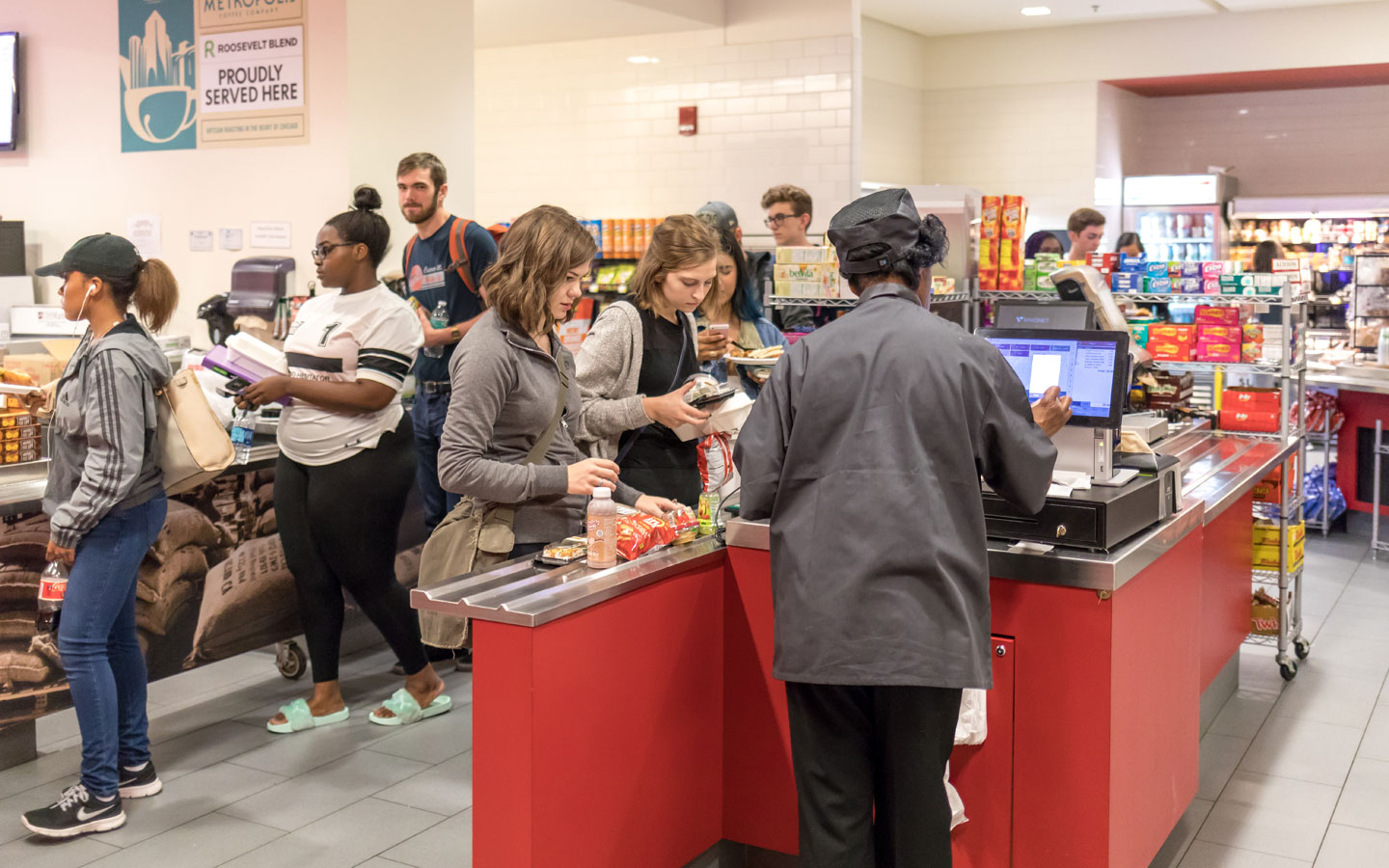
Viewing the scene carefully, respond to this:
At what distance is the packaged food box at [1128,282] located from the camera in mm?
5645

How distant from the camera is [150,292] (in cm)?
372

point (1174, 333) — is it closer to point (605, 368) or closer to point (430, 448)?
point (605, 368)

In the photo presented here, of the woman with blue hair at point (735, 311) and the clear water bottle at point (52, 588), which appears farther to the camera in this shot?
the woman with blue hair at point (735, 311)

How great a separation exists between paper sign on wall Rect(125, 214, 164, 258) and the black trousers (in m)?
5.39

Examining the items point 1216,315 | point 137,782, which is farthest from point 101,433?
point 1216,315

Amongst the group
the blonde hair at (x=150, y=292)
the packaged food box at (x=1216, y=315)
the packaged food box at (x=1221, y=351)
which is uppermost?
the blonde hair at (x=150, y=292)

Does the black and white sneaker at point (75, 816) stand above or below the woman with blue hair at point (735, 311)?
below

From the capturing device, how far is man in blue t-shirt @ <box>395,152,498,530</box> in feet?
17.0

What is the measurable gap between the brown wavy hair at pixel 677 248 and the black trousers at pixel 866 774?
56.8 inches

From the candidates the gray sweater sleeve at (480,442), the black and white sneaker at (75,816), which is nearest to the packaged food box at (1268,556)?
the gray sweater sleeve at (480,442)

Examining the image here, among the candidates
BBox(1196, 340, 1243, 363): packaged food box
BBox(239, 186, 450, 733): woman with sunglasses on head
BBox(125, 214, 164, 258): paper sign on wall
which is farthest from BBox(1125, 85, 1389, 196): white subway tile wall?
BBox(239, 186, 450, 733): woman with sunglasses on head

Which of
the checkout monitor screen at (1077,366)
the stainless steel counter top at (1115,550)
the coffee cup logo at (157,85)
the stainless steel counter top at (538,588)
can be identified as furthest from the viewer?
the coffee cup logo at (157,85)

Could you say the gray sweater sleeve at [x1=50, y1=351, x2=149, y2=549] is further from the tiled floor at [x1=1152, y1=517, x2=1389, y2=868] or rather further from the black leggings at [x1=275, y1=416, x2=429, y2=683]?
the tiled floor at [x1=1152, y1=517, x2=1389, y2=868]

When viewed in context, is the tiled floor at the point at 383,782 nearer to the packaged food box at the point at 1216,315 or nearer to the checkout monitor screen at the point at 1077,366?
the checkout monitor screen at the point at 1077,366
